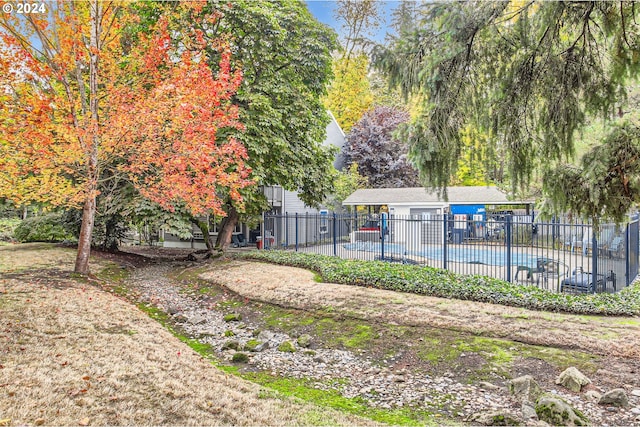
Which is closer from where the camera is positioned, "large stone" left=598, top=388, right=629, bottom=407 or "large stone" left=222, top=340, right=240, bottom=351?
"large stone" left=598, top=388, right=629, bottom=407

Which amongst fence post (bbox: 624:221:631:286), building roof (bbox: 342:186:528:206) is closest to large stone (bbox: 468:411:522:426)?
fence post (bbox: 624:221:631:286)

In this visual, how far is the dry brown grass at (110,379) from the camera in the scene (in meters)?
3.33

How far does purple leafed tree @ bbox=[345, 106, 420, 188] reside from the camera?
28.4m

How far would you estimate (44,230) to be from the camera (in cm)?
1591

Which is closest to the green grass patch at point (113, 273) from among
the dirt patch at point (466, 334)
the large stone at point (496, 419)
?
the dirt patch at point (466, 334)

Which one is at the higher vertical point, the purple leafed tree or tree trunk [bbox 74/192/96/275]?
the purple leafed tree

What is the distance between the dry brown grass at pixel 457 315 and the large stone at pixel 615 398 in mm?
1240

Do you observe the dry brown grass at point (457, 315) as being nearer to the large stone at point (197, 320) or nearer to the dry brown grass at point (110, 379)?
the large stone at point (197, 320)

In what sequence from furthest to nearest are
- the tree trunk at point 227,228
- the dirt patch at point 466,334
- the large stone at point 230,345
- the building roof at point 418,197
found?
the building roof at point 418,197 < the tree trunk at point 227,228 < the large stone at point 230,345 < the dirt patch at point 466,334

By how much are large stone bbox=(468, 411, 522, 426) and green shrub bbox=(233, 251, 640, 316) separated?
393 cm

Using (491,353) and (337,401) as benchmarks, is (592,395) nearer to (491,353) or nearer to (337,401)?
(491,353)

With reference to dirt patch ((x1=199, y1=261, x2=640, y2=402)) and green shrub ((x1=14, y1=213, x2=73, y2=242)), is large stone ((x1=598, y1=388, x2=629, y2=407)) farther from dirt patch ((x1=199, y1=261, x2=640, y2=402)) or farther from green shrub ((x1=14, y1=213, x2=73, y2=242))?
green shrub ((x1=14, y1=213, x2=73, y2=242))

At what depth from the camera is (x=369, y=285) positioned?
9.14 meters

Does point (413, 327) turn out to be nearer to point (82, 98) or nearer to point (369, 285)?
point (369, 285)
